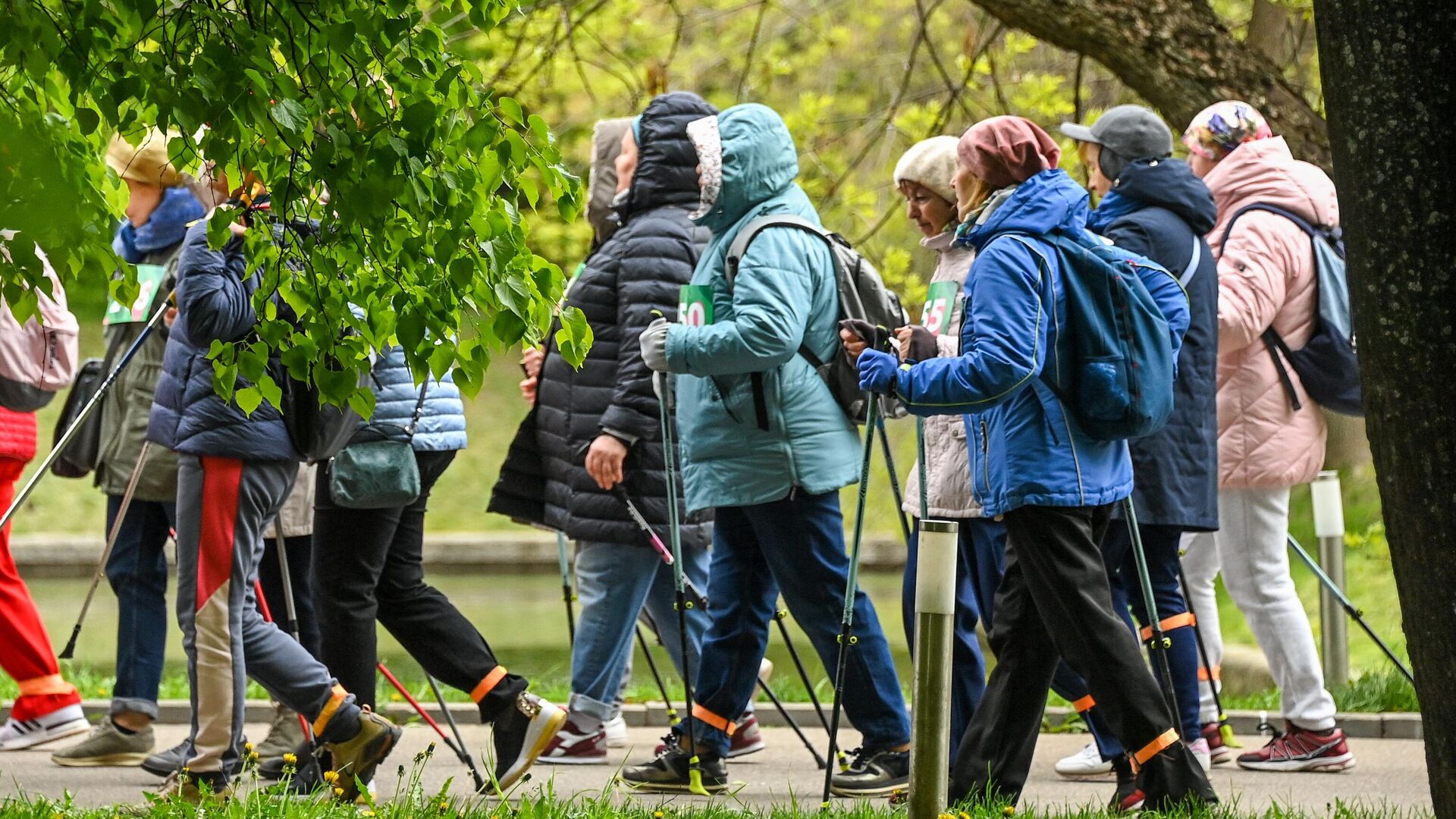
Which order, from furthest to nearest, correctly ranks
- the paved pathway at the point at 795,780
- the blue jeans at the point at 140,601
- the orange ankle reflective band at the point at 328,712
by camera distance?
the blue jeans at the point at 140,601 → the paved pathway at the point at 795,780 → the orange ankle reflective band at the point at 328,712

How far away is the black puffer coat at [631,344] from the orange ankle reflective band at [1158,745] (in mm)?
1957

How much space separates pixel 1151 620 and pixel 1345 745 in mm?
1404

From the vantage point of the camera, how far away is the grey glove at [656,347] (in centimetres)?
540

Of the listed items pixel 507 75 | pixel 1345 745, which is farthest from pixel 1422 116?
pixel 507 75

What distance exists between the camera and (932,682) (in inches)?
163

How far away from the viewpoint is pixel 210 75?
3.50 metres

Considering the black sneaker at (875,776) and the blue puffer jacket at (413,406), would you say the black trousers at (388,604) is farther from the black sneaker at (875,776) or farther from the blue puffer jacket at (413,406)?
the black sneaker at (875,776)

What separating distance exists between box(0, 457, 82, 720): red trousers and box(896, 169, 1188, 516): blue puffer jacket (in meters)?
3.47

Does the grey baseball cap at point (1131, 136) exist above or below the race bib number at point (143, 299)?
above

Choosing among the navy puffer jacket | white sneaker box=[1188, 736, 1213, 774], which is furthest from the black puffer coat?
white sneaker box=[1188, 736, 1213, 774]

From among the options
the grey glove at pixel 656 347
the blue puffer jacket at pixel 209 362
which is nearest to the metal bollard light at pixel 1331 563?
the grey glove at pixel 656 347

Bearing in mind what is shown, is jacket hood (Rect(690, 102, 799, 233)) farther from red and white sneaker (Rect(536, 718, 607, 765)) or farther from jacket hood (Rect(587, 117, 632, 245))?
red and white sneaker (Rect(536, 718, 607, 765))

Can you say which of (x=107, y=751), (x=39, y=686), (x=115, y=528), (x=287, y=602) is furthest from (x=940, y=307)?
(x=39, y=686)

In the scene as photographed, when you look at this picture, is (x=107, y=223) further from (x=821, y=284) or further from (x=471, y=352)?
(x=821, y=284)
